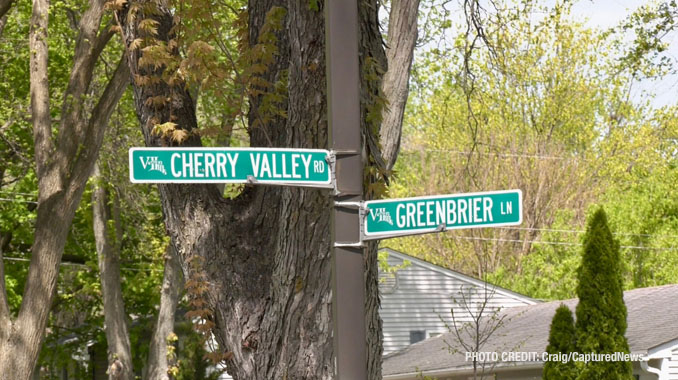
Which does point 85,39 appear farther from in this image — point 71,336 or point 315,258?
point 71,336

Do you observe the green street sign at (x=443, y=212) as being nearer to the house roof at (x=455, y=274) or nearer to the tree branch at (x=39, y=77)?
the tree branch at (x=39, y=77)

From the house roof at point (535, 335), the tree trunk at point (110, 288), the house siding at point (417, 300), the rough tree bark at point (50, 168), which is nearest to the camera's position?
the rough tree bark at point (50, 168)

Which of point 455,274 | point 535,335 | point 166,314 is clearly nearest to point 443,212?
point 535,335

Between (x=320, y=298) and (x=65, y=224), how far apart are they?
→ 10568 mm

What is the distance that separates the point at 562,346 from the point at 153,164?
13017 mm

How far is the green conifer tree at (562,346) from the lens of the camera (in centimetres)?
1703

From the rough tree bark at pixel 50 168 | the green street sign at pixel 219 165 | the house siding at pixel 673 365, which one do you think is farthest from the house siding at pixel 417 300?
the green street sign at pixel 219 165

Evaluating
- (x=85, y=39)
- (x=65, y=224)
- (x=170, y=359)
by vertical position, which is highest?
(x=85, y=39)

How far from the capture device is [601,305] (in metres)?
16.9

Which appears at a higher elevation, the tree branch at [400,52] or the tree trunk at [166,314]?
the tree branch at [400,52]

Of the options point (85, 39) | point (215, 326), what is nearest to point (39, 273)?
point (85, 39)

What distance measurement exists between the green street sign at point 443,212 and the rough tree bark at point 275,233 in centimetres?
173

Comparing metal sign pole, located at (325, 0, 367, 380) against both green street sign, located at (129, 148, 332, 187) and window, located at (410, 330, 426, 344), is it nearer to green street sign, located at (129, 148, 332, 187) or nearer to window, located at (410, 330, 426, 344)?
green street sign, located at (129, 148, 332, 187)

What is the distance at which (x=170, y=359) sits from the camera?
1116 inches
